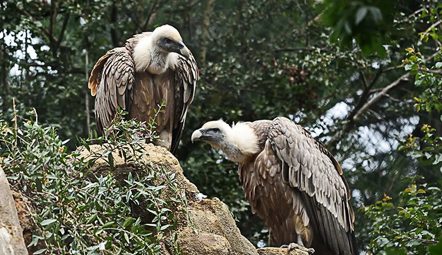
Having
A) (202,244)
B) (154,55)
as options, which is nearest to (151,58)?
(154,55)

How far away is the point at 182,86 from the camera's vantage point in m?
7.82

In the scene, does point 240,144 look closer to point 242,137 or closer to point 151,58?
point 242,137

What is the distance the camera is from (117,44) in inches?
466

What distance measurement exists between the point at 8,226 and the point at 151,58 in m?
3.18

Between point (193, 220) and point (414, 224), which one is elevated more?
point (193, 220)

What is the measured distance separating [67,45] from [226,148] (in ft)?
15.6

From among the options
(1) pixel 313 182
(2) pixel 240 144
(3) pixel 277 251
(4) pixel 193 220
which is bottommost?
(3) pixel 277 251

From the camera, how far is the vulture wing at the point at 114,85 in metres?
7.55

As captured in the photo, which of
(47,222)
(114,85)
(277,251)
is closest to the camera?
(47,222)

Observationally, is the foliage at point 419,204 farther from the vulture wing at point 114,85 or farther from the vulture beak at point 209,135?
the vulture wing at point 114,85

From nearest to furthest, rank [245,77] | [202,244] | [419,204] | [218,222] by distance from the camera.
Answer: [202,244]
[218,222]
[419,204]
[245,77]

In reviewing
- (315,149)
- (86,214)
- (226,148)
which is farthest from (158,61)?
(86,214)

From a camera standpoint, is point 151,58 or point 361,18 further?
point 151,58

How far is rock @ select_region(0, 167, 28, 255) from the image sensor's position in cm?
462
